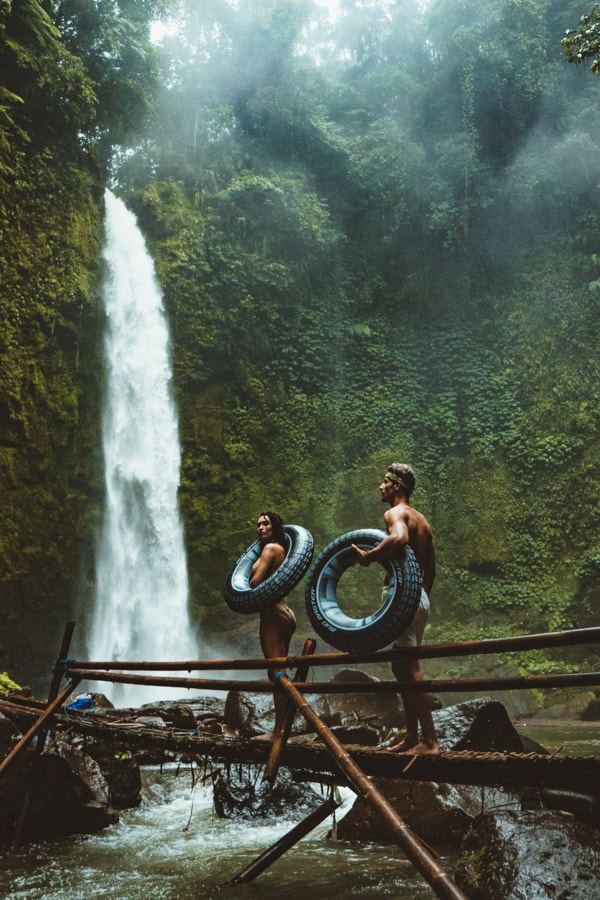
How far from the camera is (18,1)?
1317 centimetres

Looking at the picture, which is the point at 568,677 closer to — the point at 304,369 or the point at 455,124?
the point at 304,369

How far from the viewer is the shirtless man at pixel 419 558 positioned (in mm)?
3697

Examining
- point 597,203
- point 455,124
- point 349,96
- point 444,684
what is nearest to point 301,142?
point 349,96

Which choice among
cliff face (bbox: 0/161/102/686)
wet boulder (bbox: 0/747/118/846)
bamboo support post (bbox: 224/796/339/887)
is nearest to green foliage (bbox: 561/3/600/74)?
bamboo support post (bbox: 224/796/339/887)

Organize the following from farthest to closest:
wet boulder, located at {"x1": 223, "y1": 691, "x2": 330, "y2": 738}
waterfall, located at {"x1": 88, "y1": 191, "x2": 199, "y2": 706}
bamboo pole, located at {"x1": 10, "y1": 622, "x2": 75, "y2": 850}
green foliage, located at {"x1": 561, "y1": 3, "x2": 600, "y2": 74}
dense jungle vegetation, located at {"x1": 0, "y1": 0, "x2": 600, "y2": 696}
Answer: waterfall, located at {"x1": 88, "y1": 191, "x2": 199, "y2": 706} < dense jungle vegetation, located at {"x1": 0, "y1": 0, "x2": 600, "y2": 696} < wet boulder, located at {"x1": 223, "y1": 691, "x2": 330, "y2": 738} < green foliage, located at {"x1": 561, "y1": 3, "x2": 600, "y2": 74} < bamboo pole, located at {"x1": 10, "y1": 622, "x2": 75, "y2": 850}

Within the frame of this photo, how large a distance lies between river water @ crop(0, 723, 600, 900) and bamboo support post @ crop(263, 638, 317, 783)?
2.70 feet

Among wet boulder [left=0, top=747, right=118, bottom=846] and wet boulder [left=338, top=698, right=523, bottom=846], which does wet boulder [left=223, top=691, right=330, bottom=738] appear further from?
wet boulder [left=338, top=698, right=523, bottom=846]

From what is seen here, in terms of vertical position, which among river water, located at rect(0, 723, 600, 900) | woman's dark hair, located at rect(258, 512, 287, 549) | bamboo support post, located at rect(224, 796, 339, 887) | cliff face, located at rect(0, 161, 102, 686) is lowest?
river water, located at rect(0, 723, 600, 900)

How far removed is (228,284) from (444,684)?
16078mm

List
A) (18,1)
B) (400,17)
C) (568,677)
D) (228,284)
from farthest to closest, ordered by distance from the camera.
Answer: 1. (400,17)
2. (228,284)
3. (18,1)
4. (568,677)

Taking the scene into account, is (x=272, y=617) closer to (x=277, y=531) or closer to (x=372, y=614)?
(x=277, y=531)

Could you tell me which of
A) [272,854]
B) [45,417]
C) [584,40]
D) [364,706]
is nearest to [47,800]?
[272,854]

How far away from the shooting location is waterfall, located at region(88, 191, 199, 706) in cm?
1445

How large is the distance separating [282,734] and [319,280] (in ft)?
57.1
